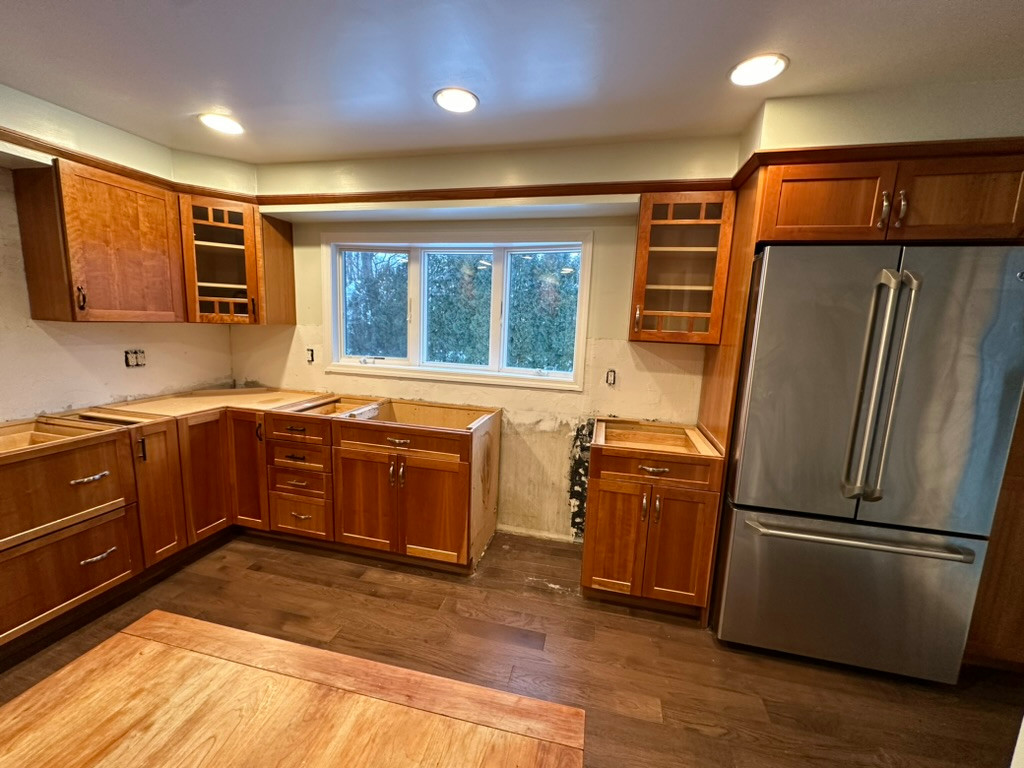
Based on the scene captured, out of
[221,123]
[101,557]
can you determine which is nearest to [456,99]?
[221,123]

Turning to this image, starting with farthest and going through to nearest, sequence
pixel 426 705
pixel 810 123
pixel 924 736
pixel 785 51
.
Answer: pixel 810 123 < pixel 924 736 < pixel 785 51 < pixel 426 705

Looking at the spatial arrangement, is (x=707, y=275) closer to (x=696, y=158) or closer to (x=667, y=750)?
(x=696, y=158)

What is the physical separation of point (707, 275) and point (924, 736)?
2.12 meters

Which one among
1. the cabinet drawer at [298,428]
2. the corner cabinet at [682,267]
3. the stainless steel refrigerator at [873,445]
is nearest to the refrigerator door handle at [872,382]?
the stainless steel refrigerator at [873,445]

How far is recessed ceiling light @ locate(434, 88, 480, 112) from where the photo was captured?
174 cm

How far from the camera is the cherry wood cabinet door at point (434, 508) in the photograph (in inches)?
91.3

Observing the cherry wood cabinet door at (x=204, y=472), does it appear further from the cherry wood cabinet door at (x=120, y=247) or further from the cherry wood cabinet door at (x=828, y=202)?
the cherry wood cabinet door at (x=828, y=202)

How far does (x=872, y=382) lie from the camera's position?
1683 mm

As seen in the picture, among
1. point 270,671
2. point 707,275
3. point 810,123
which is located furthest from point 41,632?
point 810,123

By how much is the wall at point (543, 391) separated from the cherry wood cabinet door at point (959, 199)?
1085 millimetres

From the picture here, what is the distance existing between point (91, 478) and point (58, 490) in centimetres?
12

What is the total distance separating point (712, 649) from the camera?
1.98m

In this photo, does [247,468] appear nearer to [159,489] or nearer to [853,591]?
[159,489]

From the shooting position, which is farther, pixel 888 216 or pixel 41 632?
pixel 41 632
